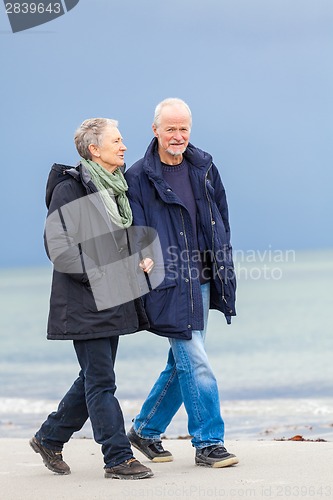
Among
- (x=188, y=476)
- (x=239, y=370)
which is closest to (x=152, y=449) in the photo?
(x=188, y=476)

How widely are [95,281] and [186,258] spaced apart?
617mm

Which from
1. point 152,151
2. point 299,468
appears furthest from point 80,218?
point 299,468

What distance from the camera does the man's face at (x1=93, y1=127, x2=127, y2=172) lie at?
17.6 ft

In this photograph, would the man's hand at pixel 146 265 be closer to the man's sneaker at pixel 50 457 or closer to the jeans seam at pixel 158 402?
the jeans seam at pixel 158 402

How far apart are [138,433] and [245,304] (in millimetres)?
35751

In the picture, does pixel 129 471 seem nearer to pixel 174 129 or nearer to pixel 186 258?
pixel 186 258

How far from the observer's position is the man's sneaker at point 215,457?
5469 mm

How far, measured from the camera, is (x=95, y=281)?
203 inches

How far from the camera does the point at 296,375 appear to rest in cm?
1725

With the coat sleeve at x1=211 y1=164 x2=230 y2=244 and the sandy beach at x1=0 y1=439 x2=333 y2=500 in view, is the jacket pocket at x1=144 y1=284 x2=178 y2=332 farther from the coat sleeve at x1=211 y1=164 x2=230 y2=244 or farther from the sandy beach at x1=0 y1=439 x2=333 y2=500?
the sandy beach at x1=0 y1=439 x2=333 y2=500

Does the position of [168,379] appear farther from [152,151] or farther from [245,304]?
[245,304]

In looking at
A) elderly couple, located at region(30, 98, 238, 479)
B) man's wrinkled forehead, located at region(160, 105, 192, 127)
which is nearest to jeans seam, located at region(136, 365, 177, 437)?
elderly couple, located at region(30, 98, 238, 479)

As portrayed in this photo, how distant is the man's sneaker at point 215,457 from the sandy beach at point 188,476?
0.04 m

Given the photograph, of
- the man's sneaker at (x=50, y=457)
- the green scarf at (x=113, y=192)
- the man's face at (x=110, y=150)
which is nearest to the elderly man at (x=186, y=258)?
the green scarf at (x=113, y=192)
